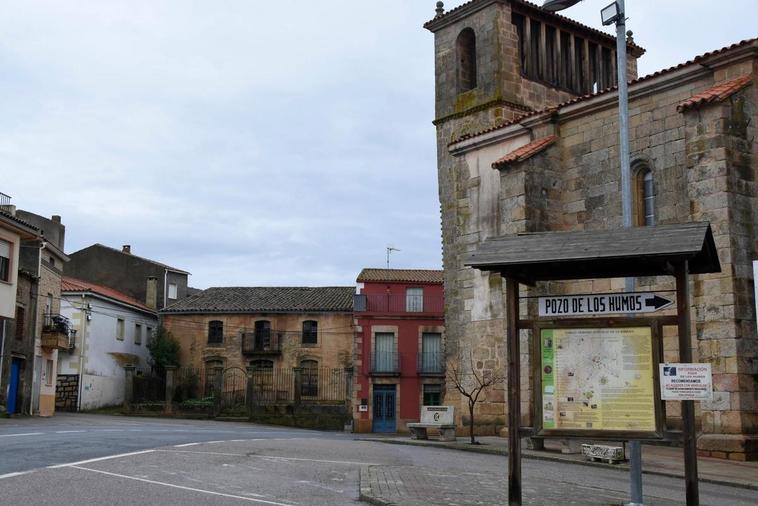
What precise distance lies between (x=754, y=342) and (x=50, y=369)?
29187 mm

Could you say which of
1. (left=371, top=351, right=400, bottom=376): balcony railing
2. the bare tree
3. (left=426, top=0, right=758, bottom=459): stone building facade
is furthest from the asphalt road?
(left=371, top=351, right=400, bottom=376): balcony railing

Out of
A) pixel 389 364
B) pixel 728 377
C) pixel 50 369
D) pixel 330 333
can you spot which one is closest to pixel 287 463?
pixel 728 377

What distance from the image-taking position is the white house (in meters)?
42.0

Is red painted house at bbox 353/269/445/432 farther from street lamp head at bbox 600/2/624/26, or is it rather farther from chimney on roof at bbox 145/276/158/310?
street lamp head at bbox 600/2/624/26

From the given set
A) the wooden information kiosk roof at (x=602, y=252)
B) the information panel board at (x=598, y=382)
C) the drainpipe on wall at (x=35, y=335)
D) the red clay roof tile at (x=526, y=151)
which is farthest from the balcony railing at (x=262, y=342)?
the information panel board at (x=598, y=382)

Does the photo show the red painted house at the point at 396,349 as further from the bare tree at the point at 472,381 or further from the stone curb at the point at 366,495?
the stone curb at the point at 366,495

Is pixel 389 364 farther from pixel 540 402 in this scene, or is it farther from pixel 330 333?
pixel 540 402

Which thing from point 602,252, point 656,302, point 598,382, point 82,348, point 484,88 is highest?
point 484,88

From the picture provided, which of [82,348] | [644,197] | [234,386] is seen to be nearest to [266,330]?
[234,386]

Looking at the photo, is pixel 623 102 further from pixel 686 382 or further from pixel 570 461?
pixel 570 461

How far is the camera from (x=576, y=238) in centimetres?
905

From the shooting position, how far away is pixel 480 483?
38.0ft

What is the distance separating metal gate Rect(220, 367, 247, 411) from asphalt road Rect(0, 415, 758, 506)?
29.0 meters

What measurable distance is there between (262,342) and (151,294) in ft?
26.1
